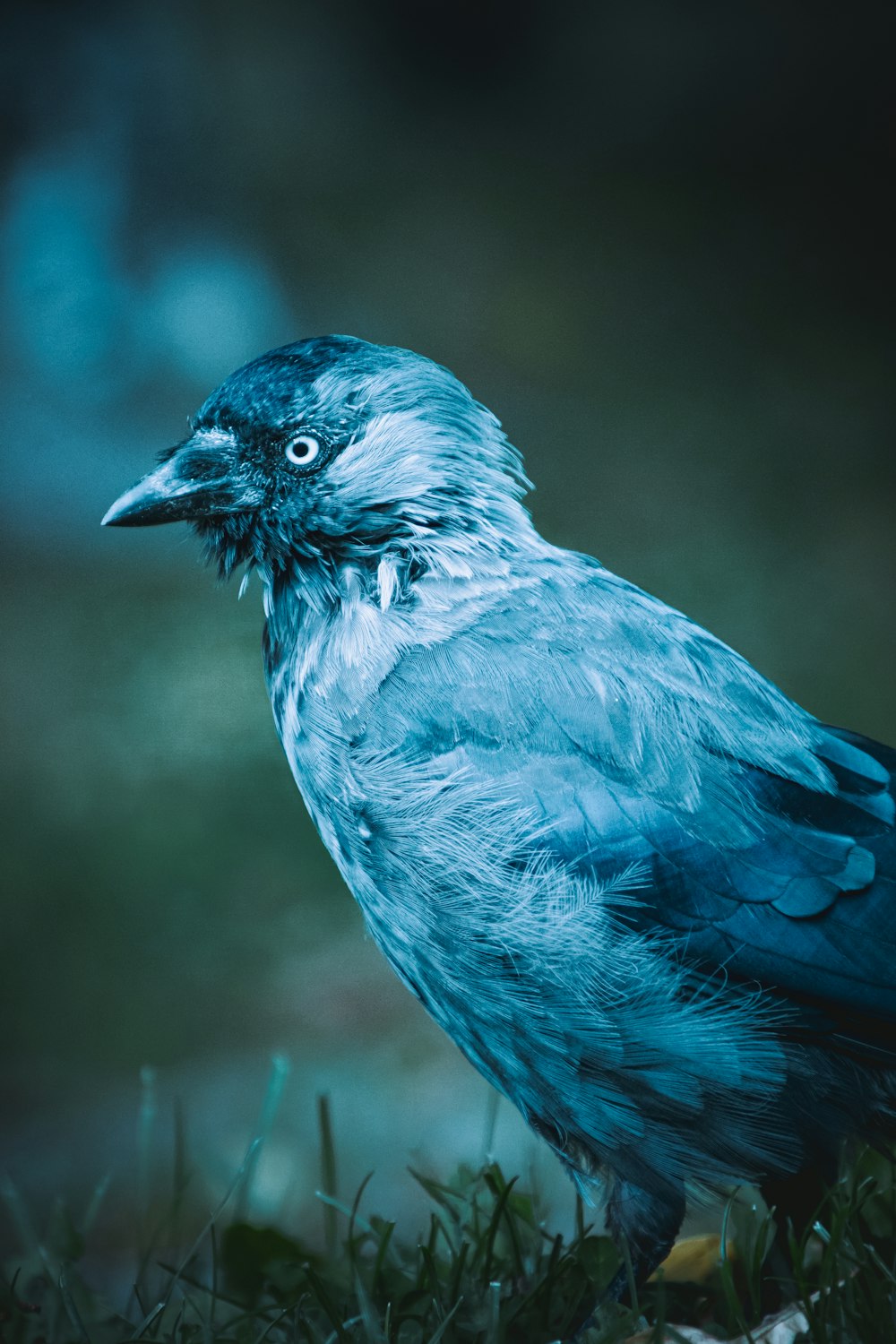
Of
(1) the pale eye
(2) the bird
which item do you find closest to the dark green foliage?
(2) the bird

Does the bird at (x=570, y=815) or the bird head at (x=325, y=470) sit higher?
the bird head at (x=325, y=470)

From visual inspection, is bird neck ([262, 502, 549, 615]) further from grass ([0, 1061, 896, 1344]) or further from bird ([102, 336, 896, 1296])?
grass ([0, 1061, 896, 1344])

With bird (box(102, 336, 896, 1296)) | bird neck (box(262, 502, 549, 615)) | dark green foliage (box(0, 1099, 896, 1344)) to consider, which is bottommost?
dark green foliage (box(0, 1099, 896, 1344))

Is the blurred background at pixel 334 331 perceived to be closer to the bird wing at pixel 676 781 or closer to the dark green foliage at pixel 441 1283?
the dark green foliage at pixel 441 1283

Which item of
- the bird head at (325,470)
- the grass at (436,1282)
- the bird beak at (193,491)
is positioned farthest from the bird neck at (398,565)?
the grass at (436,1282)

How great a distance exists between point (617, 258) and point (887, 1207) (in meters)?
2.29

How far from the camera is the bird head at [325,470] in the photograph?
1859 millimetres

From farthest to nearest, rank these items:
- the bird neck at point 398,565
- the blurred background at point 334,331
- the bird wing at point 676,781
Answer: the blurred background at point 334,331 → the bird neck at point 398,565 → the bird wing at point 676,781

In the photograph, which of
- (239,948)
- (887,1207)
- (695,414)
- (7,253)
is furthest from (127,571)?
(887,1207)

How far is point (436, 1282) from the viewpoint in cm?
168

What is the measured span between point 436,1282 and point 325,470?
134 centimetres

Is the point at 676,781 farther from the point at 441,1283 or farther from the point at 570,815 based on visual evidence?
the point at 441,1283

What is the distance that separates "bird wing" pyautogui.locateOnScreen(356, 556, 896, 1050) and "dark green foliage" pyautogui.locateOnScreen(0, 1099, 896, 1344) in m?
0.43

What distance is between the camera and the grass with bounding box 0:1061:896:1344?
5.23 feet
